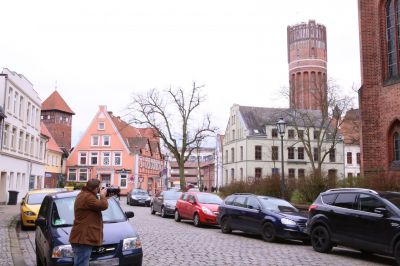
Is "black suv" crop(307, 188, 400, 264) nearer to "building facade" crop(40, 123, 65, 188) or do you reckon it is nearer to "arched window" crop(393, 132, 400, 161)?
"arched window" crop(393, 132, 400, 161)

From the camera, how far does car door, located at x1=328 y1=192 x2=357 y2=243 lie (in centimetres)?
1176

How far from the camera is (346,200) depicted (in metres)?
12.3

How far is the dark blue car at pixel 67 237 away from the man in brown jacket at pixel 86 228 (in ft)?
3.00

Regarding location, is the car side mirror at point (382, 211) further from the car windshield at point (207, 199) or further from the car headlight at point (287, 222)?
the car windshield at point (207, 199)

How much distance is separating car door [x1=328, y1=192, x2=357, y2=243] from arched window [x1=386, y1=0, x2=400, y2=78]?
13.8 m

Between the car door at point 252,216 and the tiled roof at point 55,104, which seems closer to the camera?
the car door at point 252,216

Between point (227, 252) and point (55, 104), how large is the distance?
8134cm

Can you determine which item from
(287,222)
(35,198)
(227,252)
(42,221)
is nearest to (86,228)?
(42,221)

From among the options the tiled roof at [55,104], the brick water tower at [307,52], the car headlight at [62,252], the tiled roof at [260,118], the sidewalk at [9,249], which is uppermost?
the brick water tower at [307,52]

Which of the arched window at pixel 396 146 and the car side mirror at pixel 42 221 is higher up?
the arched window at pixel 396 146

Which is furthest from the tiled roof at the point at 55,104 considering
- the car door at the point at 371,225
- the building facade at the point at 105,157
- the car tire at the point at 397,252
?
the car tire at the point at 397,252

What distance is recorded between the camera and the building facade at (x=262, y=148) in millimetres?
66500

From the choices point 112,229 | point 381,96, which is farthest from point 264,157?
point 112,229

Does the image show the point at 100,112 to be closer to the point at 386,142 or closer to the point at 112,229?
the point at 386,142
